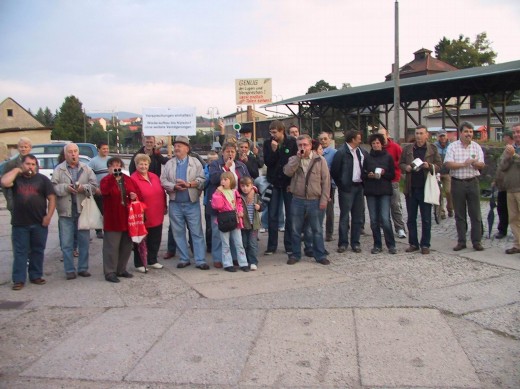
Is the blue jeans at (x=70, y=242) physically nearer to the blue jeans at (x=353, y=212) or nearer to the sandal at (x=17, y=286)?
the sandal at (x=17, y=286)

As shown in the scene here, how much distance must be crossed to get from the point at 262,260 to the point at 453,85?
2152 centimetres

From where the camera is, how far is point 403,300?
547 centimetres

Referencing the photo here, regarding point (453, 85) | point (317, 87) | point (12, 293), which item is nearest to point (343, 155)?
point (12, 293)

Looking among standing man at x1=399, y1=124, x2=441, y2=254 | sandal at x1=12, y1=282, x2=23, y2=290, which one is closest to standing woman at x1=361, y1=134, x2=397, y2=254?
standing man at x1=399, y1=124, x2=441, y2=254

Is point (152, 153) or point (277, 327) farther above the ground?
point (152, 153)

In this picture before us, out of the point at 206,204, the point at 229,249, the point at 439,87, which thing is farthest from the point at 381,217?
the point at 439,87

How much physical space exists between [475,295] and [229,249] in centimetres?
326

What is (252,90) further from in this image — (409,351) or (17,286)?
(409,351)

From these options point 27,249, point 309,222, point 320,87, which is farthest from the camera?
point 320,87

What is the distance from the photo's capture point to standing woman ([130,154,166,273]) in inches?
275

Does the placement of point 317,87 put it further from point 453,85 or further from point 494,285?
point 494,285

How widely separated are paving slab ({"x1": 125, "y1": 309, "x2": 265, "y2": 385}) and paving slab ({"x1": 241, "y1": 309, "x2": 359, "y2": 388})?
13 cm

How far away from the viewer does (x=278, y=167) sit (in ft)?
25.3

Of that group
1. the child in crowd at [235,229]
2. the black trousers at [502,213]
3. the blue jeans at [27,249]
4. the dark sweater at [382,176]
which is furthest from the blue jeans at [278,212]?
the black trousers at [502,213]
